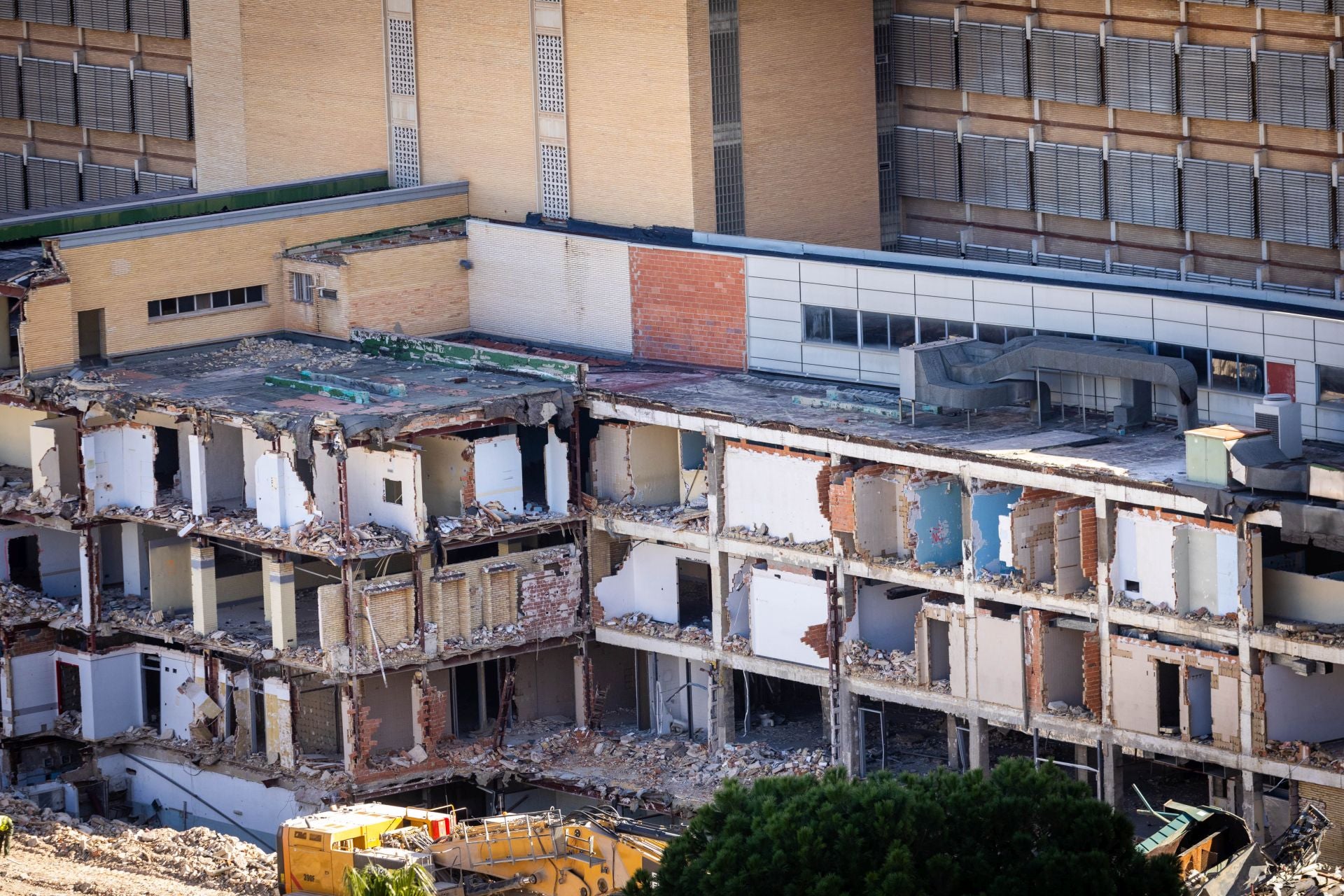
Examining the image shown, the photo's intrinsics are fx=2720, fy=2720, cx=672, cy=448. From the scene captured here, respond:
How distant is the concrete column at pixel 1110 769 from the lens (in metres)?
52.3

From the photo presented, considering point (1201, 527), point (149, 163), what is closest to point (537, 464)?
point (1201, 527)

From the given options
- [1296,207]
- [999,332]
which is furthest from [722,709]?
[1296,207]

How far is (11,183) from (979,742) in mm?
42593

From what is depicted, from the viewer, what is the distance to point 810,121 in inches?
2598

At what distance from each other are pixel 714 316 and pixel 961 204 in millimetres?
9285

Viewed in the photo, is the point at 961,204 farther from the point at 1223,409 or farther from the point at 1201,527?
the point at 1201,527

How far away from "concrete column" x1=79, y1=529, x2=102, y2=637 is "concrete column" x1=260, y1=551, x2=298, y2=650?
532 centimetres

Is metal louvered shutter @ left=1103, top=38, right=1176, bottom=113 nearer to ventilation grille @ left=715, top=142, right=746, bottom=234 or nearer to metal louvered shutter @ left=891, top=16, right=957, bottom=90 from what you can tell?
metal louvered shutter @ left=891, top=16, right=957, bottom=90

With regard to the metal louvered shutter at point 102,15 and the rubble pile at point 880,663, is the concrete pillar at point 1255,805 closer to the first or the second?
the rubble pile at point 880,663

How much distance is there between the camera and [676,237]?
209ft

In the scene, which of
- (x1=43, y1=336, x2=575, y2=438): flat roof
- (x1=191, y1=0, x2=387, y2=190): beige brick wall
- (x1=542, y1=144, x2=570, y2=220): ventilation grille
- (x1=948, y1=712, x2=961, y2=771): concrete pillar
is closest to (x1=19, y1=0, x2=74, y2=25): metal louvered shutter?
(x1=191, y1=0, x2=387, y2=190): beige brick wall

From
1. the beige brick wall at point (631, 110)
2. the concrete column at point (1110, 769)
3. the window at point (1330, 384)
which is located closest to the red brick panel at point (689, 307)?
the beige brick wall at point (631, 110)

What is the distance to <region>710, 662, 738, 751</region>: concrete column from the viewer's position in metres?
58.9

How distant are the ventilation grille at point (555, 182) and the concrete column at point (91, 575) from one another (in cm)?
1363
